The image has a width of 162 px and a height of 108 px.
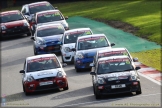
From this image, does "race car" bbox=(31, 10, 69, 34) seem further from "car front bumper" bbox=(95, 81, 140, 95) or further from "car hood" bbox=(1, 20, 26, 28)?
"car front bumper" bbox=(95, 81, 140, 95)

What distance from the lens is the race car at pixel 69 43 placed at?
3028cm

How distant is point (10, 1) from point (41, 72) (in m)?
40.0

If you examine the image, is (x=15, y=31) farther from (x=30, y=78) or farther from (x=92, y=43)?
(x=30, y=78)

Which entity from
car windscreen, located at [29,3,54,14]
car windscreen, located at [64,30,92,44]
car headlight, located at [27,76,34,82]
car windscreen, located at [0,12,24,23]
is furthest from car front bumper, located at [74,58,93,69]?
car windscreen, located at [29,3,54,14]

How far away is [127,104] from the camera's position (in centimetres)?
1873

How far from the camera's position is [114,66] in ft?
70.2

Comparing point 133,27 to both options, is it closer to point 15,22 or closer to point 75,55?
point 15,22

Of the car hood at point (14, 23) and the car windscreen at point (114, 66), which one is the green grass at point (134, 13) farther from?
the car hood at point (14, 23)

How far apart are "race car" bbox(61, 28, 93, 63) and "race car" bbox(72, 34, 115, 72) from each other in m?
1.57

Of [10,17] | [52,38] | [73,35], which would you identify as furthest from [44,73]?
[10,17]

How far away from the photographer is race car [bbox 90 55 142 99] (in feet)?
66.8

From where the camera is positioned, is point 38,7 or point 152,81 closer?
point 152,81

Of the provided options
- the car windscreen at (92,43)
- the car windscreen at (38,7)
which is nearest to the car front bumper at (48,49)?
the car windscreen at (92,43)

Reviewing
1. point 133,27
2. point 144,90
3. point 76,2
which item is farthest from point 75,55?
point 76,2
